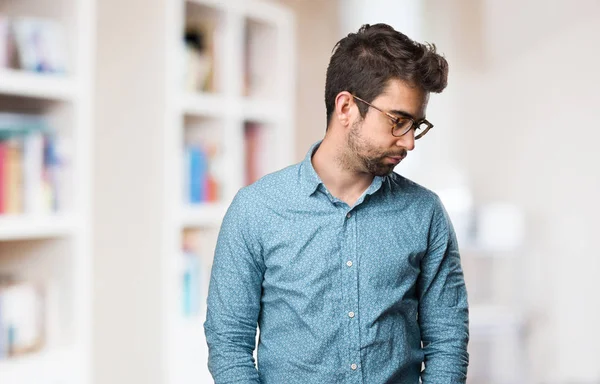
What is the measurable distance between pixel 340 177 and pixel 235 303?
322 mm

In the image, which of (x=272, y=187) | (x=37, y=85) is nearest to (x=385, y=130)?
(x=272, y=187)

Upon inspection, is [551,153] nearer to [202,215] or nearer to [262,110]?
[262,110]

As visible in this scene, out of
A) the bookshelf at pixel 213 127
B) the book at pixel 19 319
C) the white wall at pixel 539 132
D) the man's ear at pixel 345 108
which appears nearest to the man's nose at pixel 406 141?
the man's ear at pixel 345 108

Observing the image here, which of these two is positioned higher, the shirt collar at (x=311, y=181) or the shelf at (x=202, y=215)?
the shirt collar at (x=311, y=181)

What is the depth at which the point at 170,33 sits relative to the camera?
3004 millimetres

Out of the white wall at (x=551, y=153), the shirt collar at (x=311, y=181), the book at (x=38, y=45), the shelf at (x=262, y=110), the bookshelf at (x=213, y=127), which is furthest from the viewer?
the white wall at (x=551, y=153)

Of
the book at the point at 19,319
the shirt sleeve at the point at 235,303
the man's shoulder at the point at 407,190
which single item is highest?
the man's shoulder at the point at 407,190

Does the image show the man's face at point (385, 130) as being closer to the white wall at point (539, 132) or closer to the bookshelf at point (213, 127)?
the bookshelf at point (213, 127)

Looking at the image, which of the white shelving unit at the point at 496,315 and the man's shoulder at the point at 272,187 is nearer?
the man's shoulder at the point at 272,187

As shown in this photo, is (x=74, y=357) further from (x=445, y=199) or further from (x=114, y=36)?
(x=445, y=199)

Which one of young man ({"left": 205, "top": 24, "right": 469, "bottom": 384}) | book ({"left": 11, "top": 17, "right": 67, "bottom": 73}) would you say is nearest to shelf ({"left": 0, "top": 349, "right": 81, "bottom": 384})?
book ({"left": 11, "top": 17, "right": 67, "bottom": 73})

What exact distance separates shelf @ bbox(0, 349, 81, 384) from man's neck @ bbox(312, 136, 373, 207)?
1.27 metres

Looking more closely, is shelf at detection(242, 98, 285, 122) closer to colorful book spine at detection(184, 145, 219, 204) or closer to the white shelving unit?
colorful book spine at detection(184, 145, 219, 204)

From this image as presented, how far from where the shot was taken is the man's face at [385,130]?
1.50 metres
